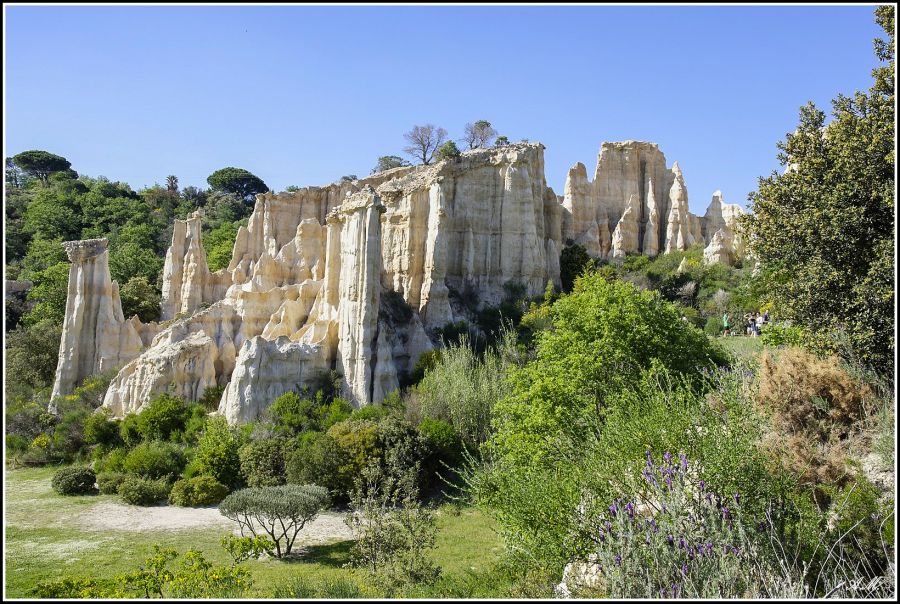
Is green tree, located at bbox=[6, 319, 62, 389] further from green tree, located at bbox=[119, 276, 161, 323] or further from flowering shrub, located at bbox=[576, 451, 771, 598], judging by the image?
flowering shrub, located at bbox=[576, 451, 771, 598]

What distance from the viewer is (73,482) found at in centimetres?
2581

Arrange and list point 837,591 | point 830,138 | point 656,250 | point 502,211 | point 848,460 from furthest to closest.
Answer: point 656,250, point 502,211, point 830,138, point 848,460, point 837,591

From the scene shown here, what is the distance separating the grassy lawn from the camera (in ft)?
53.8

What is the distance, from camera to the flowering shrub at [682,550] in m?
7.23

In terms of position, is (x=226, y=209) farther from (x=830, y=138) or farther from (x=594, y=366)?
(x=830, y=138)

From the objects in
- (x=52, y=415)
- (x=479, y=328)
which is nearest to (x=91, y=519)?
(x=52, y=415)

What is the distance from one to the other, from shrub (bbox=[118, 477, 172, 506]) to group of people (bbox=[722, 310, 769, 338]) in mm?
27632

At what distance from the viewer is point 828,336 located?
41.7 feet

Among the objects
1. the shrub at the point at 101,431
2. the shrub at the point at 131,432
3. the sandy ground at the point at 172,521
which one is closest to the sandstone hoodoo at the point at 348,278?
the shrub at the point at 101,431

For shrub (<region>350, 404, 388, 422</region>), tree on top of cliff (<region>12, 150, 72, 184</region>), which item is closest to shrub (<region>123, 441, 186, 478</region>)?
shrub (<region>350, 404, 388, 422</region>)

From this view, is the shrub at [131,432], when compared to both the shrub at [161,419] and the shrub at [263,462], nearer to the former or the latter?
the shrub at [161,419]

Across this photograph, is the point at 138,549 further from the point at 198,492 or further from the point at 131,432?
the point at 131,432

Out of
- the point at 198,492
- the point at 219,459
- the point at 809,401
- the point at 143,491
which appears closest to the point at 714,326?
the point at 219,459

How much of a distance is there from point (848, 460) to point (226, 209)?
73.1m
